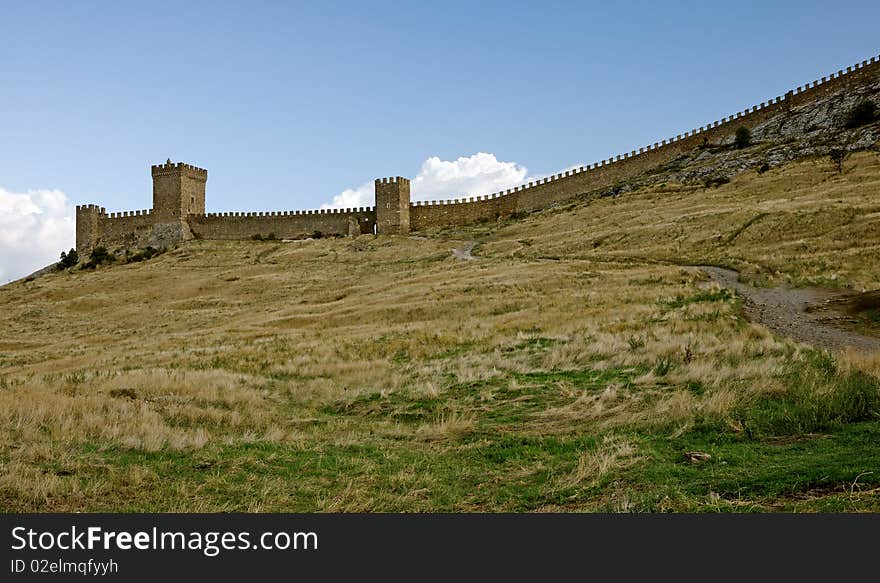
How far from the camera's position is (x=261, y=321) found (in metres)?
30.4

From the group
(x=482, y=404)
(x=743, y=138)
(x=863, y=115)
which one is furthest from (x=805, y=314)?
(x=743, y=138)

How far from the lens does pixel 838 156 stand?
160ft

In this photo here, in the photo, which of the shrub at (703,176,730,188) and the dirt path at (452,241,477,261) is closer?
the dirt path at (452,241,477,261)

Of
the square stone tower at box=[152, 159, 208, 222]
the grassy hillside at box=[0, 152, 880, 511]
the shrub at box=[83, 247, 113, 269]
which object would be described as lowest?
the grassy hillside at box=[0, 152, 880, 511]

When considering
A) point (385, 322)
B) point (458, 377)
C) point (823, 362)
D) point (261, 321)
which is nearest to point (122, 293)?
point (261, 321)

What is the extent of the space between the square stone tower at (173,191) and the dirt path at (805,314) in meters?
65.7

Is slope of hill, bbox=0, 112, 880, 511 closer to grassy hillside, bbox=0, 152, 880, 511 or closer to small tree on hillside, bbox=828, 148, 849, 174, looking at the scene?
grassy hillside, bbox=0, 152, 880, 511

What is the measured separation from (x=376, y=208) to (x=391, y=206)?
190cm

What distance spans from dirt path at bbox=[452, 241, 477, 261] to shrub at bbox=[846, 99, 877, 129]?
30.4m

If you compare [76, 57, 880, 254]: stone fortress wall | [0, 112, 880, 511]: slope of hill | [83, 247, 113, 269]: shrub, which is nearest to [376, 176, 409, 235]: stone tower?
[76, 57, 880, 254]: stone fortress wall

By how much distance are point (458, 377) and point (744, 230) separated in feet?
93.5

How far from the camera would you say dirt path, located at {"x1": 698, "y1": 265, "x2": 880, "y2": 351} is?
45.8ft

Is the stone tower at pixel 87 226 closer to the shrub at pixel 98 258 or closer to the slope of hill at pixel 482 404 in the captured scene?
the shrub at pixel 98 258

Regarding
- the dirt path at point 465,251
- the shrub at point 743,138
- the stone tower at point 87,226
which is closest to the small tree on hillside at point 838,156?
the shrub at point 743,138
